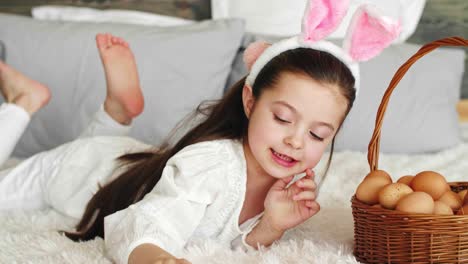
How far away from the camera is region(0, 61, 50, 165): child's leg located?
1.66 meters

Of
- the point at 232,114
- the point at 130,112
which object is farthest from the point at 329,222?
the point at 130,112

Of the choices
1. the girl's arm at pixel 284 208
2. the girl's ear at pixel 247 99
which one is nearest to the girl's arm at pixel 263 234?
the girl's arm at pixel 284 208

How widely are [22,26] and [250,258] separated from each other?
4.44 feet

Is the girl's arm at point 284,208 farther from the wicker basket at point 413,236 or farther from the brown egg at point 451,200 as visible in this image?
the brown egg at point 451,200

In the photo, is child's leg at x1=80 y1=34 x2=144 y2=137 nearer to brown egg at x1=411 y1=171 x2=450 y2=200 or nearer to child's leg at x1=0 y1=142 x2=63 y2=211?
child's leg at x1=0 y1=142 x2=63 y2=211

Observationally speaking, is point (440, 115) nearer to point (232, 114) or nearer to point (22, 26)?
point (232, 114)

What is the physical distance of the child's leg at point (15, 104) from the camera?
5.45ft

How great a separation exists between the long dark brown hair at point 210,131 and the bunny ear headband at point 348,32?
2 centimetres

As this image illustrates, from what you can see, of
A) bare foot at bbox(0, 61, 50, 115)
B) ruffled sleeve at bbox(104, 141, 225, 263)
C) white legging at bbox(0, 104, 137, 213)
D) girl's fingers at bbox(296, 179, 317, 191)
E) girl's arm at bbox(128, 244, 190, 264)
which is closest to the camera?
girl's arm at bbox(128, 244, 190, 264)

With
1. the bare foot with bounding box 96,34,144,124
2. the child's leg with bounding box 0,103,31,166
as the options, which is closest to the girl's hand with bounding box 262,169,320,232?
the bare foot with bounding box 96,34,144,124

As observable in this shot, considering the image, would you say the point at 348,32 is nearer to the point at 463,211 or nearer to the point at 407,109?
the point at 463,211

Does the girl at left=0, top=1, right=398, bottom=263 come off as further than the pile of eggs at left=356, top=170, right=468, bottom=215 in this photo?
Yes

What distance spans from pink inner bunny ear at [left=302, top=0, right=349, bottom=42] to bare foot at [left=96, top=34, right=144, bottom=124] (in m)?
0.65

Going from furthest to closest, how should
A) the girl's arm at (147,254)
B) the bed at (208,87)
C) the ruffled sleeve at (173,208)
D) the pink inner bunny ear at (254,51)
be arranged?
the bed at (208,87) < the pink inner bunny ear at (254,51) < the ruffled sleeve at (173,208) < the girl's arm at (147,254)
